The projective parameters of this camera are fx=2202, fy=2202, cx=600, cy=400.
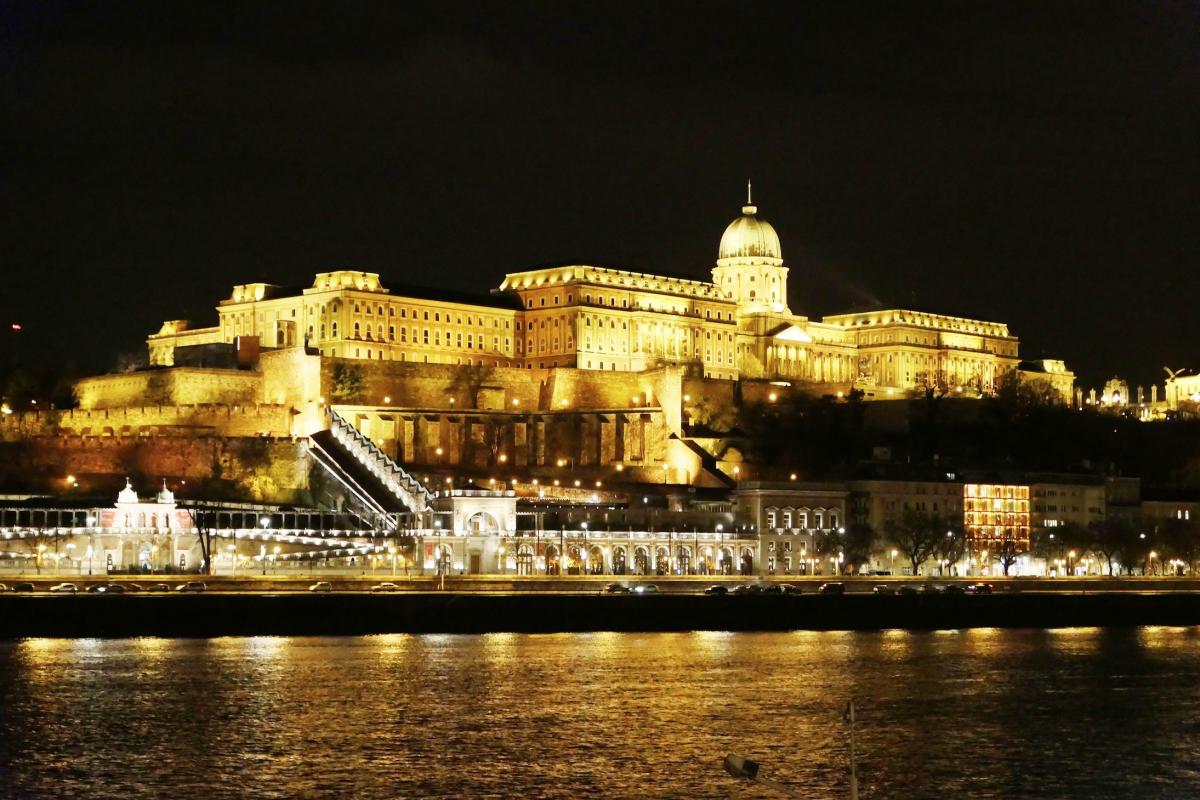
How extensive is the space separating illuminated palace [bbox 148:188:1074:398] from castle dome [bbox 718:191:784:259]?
70 mm

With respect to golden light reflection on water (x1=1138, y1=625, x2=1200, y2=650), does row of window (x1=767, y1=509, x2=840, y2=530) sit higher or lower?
higher

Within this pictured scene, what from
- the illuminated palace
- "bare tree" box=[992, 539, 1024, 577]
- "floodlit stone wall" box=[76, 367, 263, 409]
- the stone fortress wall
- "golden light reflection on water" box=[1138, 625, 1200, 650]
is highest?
the illuminated palace

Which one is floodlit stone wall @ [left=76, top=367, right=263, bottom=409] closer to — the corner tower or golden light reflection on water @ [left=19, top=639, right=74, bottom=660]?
golden light reflection on water @ [left=19, top=639, right=74, bottom=660]

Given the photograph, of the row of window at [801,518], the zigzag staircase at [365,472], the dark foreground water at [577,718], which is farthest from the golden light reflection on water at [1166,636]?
the zigzag staircase at [365,472]

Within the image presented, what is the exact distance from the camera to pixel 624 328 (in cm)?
13088

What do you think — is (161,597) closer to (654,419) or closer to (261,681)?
(261,681)

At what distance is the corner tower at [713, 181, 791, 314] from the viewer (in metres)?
151

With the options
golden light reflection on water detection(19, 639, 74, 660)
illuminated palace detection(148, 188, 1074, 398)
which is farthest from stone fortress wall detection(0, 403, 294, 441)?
golden light reflection on water detection(19, 639, 74, 660)

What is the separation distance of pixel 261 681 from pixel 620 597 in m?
20.8

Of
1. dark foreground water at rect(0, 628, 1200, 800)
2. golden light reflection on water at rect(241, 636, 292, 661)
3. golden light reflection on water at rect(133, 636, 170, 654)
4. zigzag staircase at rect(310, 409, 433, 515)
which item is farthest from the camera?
zigzag staircase at rect(310, 409, 433, 515)

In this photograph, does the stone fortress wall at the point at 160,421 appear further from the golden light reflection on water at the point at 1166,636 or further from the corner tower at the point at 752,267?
the corner tower at the point at 752,267

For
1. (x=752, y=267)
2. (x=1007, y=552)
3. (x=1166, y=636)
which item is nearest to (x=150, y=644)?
(x=1166, y=636)

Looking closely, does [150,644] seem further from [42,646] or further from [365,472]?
[365,472]

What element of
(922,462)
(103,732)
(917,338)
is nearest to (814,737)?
(103,732)
